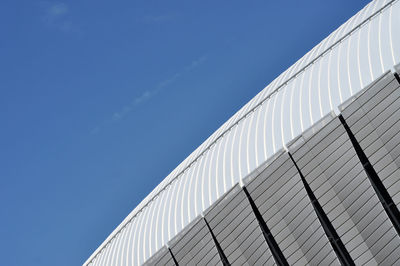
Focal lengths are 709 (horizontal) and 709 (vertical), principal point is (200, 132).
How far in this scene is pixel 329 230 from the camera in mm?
31797

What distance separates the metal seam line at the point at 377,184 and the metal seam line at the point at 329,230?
2.47 meters

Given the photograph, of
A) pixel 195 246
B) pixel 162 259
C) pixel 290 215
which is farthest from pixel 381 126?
pixel 162 259

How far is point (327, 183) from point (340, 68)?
6.02 m

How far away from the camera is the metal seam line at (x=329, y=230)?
31344 millimetres

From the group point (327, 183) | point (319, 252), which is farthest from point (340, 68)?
point (319, 252)

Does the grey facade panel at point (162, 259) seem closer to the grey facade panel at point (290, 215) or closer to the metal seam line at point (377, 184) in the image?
the grey facade panel at point (290, 215)

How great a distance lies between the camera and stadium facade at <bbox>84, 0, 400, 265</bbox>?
98.9 ft

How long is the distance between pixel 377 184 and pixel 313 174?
9.18ft

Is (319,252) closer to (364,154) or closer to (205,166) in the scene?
(364,154)

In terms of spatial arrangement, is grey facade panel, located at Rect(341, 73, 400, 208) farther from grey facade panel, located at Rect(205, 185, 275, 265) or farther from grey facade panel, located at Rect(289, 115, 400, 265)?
grey facade panel, located at Rect(205, 185, 275, 265)

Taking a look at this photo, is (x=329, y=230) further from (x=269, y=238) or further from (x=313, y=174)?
(x=269, y=238)

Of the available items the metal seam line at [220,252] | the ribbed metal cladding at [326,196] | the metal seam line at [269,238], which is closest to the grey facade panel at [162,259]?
the ribbed metal cladding at [326,196]

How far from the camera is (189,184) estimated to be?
1539 inches

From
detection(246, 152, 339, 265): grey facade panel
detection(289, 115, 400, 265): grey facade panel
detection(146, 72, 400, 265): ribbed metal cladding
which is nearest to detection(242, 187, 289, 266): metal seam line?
detection(146, 72, 400, 265): ribbed metal cladding
